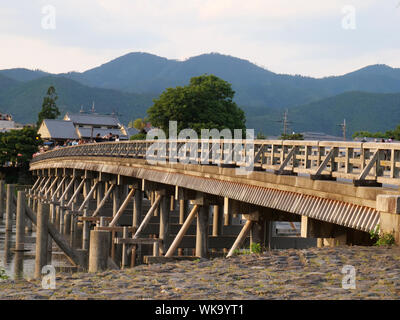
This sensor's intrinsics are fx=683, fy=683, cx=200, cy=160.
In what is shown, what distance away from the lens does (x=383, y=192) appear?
1306cm

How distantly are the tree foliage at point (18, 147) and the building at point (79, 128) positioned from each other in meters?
21.3

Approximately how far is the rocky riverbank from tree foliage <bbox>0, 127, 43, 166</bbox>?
252 ft

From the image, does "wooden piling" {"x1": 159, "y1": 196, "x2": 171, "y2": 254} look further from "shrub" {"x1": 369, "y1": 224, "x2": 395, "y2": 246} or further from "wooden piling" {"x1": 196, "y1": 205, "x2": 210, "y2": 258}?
"shrub" {"x1": 369, "y1": 224, "x2": 395, "y2": 246}

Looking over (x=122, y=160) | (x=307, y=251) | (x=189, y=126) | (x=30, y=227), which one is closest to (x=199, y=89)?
(x=189, y=126)

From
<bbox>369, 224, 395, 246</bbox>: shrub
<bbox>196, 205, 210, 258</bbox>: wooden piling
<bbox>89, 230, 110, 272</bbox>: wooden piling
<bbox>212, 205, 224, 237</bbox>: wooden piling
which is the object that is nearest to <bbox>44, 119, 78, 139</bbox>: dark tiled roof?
<bbox>212, 205, 224, 237</bbox>: wooden piling

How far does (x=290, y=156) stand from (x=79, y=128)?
105 meters

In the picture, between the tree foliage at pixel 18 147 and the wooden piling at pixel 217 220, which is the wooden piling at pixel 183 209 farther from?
the tree foliage at pixel 18 147

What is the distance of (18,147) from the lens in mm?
86938

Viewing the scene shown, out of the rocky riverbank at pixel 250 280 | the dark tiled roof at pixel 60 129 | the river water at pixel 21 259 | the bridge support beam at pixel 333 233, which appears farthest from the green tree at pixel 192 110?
the dark tiled roof at pixel 60 129

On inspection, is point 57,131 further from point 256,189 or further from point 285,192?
point 285,192

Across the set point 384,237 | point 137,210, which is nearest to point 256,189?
point 384,237

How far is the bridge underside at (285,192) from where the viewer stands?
1354cm

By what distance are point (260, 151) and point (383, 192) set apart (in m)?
6.62
